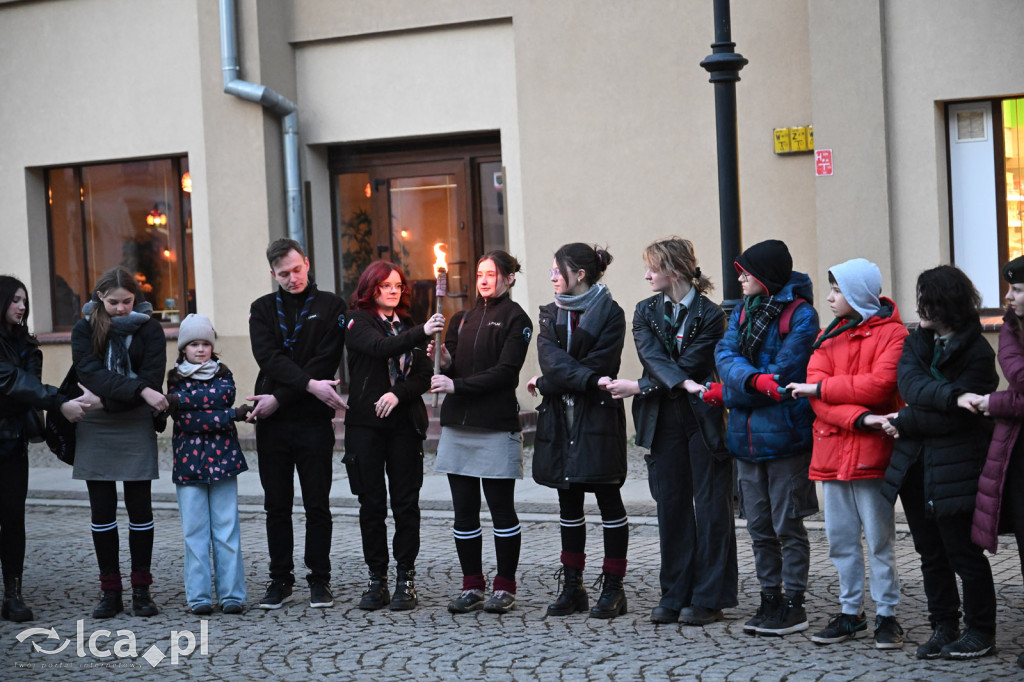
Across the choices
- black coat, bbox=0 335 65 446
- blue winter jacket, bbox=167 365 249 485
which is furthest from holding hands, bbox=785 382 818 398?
black coat, bbox=0 335 65 446

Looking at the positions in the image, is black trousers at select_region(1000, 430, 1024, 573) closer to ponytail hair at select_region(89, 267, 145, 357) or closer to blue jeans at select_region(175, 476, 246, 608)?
blue jeans at select_region(175, 476, 246, 608)

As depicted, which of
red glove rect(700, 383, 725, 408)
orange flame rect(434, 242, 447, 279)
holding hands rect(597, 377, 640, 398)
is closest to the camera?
red glove rect(700, 383, 725, 408)

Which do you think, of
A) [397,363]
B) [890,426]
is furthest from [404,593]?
[890,426]

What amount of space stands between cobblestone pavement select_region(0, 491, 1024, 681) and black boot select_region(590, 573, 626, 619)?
0.06 m

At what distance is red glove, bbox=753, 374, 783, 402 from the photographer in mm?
5504

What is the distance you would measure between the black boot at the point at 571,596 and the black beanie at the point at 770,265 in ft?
5.79

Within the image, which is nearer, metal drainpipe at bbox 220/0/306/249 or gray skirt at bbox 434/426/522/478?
gray skirt at bbox 434/426/522/478

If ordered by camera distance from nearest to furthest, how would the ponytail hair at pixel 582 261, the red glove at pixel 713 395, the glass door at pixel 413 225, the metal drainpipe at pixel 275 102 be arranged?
1. the red glove at pixel 713 395
2. the ponytail hair at pixel 582 261
3. the metal drainpipe at pixel 275 102
4. the glass door at pixel 413 225

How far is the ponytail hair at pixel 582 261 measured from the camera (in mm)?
6301

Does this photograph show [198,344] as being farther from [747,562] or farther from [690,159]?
[690,159]

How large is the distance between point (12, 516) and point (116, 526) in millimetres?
596

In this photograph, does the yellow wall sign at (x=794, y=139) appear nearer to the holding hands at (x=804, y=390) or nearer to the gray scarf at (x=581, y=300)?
the gray scarf at (x=581, y=300)

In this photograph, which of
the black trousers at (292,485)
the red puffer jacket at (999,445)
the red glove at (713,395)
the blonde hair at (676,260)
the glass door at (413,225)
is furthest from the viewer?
the glass door at (413,225)

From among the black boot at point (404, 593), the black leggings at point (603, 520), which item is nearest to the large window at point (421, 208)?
the black boot at point (404, 593)
